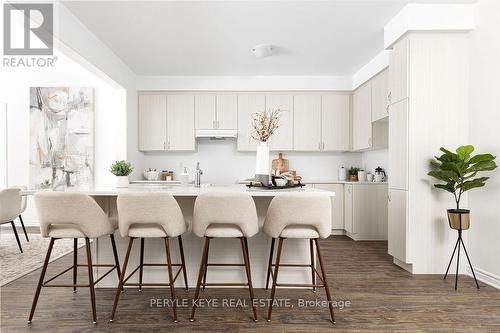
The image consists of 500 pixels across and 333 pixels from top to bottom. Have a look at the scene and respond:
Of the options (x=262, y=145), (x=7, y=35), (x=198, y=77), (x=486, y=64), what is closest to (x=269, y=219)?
(x=262, y=145)

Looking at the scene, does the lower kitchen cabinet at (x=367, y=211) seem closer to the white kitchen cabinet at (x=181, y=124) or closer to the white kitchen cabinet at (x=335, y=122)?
the white kitchen cabinet at (x=335, y=122)

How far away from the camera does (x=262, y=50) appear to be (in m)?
4.55

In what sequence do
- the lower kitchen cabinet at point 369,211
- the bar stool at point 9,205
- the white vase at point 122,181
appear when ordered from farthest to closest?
the lower kitchen cabinet at point 369,211
the bar stool at point 9,205
the white vase at point 122,181

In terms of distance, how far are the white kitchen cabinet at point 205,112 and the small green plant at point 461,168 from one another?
3.79 m

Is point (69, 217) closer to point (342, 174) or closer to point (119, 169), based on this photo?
point (119, 169)

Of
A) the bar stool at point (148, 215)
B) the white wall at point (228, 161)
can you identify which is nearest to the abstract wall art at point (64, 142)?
the white wall at point (228, 161)

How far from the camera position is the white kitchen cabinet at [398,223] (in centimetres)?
358

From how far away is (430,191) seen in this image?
353cm

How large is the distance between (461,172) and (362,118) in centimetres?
254

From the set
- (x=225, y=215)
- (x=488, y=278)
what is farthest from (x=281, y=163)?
(x=225, y=215)

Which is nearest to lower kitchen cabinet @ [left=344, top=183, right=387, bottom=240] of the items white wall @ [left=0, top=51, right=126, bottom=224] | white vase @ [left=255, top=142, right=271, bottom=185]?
white vase @ [left=255, top=142, right=271, bottom=185]

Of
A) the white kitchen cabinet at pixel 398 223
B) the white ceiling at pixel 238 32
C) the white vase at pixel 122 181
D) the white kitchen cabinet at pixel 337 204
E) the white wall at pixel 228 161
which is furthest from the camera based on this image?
the white wall at pixel 228 161

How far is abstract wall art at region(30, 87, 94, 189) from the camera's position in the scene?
5949 millimetres

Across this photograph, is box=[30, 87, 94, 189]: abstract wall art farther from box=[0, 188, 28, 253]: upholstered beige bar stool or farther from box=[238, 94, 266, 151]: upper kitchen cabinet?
box=[238, 94, 266, 151]: upper kitchen cabinet
